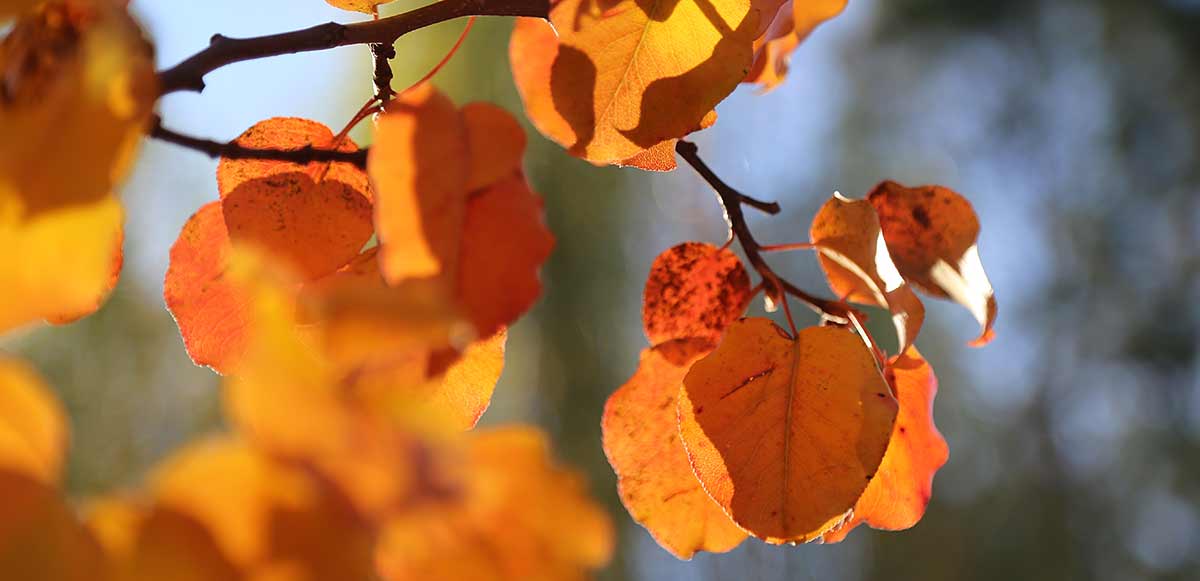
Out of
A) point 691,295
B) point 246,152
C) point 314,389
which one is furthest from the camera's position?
point 691,295

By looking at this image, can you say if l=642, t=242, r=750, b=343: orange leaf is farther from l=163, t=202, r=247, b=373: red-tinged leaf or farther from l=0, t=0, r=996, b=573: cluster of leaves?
l=163, t=202, r=247, b=373: red-tinged leaf

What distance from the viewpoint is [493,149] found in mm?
168

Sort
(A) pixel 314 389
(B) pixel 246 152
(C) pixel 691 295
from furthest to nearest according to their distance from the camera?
(C) pixel 691 295
(B) pixel 246 152
(A) pixel 314 389

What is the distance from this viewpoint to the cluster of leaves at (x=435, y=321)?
112 mm

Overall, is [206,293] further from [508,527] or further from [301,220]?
[508,527]

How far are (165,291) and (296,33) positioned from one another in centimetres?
9

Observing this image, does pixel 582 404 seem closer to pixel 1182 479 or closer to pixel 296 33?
pixel 1182 479

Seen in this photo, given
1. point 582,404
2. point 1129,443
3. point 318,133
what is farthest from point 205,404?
point 318,133

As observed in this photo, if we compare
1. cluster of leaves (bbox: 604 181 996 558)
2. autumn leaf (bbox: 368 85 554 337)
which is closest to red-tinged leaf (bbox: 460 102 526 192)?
autumn leaf (bbox: 368 85 554 337)

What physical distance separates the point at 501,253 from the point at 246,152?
3.2 inches

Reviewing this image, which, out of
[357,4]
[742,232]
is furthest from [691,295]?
[357,4]

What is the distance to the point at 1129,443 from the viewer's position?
2.82 metres

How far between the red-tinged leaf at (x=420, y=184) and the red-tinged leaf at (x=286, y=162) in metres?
0.10

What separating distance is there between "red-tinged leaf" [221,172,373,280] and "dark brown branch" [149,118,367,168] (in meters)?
0.01
